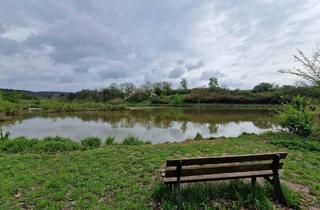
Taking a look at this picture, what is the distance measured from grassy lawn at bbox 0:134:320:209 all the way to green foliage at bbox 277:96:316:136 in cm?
283

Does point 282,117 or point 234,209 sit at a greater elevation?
point 282,117

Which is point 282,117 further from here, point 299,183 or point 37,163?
point 37,163

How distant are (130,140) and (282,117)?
6.34 m

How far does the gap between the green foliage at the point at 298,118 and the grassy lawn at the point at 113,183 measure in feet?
9.27

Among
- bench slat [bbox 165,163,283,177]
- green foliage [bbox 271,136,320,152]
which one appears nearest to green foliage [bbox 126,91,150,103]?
green foliage [bbox 271,136,320,152]

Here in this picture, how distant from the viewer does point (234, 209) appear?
292cm

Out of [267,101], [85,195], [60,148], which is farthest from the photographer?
[267,101]

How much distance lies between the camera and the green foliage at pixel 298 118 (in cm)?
873

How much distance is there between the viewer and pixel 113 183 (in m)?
3.84

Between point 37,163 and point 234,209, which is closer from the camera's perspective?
A: point 234,209

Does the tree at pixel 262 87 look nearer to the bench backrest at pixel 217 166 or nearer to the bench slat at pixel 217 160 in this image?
the bench backrest at pixel 217 166

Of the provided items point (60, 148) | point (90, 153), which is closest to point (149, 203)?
point (90, 153)

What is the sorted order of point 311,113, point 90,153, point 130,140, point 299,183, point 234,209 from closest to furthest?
point 234,209 → point 299,183 → point 90,153 → point 130,140 → point 311,113

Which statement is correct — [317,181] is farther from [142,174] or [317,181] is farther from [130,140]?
[130,140]
